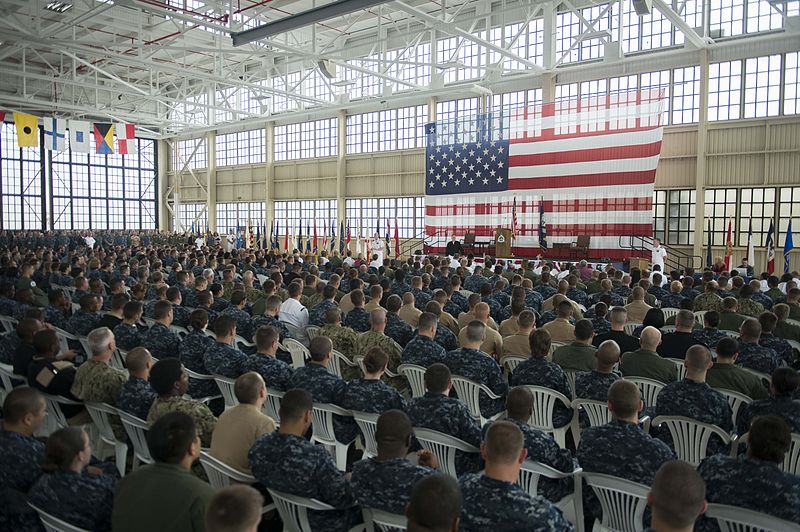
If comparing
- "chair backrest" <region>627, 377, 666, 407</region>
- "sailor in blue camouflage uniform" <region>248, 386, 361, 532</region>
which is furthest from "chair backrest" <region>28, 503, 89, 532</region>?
"chair backrest" <region>627, 377, 666, 407</region>

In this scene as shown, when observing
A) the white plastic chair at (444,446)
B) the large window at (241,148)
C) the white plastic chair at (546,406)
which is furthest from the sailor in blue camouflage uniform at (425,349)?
the large window at (241,148)

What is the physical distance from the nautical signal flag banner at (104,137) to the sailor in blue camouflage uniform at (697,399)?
2950 cm

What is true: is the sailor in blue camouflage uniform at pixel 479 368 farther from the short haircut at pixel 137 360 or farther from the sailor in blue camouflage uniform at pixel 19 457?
the sailor in blue camouflage uniform at pixel 19 457

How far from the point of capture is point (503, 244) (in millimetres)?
22016

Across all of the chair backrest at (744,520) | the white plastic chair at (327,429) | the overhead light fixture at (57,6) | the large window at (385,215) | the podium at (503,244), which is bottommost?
the white plastic chair at (327,429)

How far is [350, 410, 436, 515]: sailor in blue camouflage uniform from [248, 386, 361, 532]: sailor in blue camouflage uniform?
18cm

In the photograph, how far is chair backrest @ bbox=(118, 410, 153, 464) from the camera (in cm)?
410

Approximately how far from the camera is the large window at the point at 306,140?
32281 mm

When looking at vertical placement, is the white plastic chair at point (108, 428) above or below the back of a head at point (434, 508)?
below

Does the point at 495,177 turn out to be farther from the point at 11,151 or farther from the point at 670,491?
the point at 11,151

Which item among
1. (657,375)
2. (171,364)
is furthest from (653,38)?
(171,364)

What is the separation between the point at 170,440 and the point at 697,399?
3.59 m

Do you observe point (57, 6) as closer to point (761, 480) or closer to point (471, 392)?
point (471, 392)

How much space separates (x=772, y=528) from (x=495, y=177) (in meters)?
21.2
